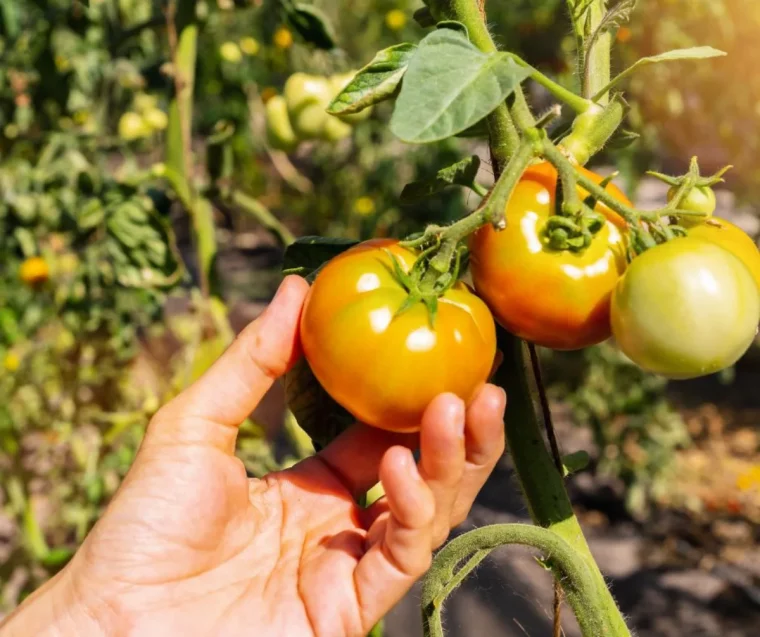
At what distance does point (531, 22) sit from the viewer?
330cm

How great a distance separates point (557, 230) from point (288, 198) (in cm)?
378

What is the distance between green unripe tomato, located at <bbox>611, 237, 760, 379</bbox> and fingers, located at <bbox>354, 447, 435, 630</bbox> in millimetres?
218

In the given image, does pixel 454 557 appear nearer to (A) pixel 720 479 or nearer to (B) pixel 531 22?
(A) pixel 720 479

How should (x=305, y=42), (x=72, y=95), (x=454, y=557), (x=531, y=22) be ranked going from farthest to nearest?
1. (x=531, y=22)
2. (x=72, y=95)
3. (x=305, y=42)
4. (x=454, y=557)

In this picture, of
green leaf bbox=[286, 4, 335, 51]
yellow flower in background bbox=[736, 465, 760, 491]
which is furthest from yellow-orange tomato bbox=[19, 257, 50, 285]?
yellow flower in background bbox=[736, 465, 760, 491]

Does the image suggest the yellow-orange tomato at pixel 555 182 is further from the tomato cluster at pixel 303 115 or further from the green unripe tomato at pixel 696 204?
the tomato cluster at pixel 303 115

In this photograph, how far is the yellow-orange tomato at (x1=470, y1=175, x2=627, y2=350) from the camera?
0.60 meters

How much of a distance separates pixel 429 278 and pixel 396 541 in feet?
0.81

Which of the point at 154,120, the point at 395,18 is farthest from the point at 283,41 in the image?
the point at 154,120

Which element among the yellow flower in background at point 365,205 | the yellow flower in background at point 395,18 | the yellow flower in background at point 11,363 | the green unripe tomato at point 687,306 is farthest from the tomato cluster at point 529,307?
the yellow flower in background at point 365,205

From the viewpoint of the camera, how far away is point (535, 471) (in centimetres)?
69

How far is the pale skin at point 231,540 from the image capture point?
791mm

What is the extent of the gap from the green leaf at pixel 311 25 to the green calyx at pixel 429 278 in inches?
30.3

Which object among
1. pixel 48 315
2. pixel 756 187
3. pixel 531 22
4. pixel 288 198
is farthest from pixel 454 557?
pixel 288 198
